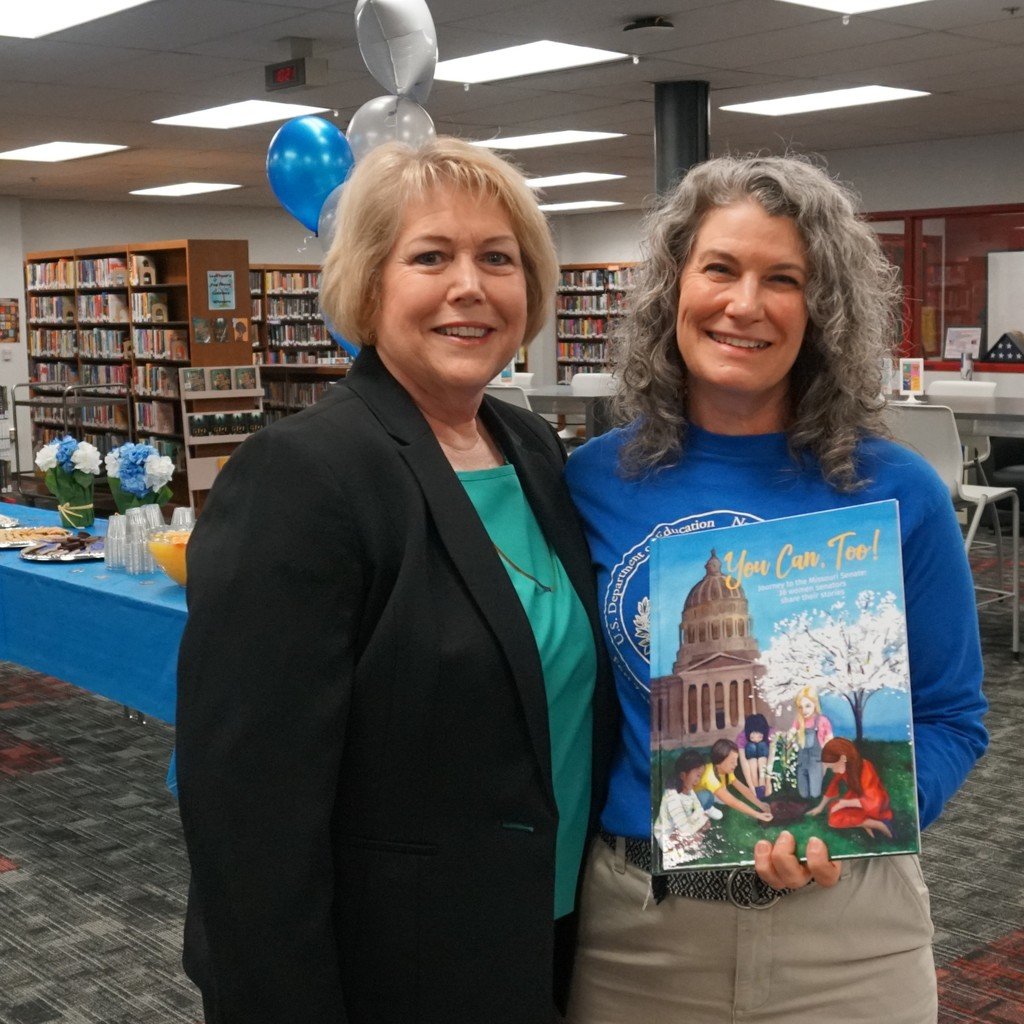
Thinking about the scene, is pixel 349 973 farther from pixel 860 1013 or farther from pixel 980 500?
pixel 980 500

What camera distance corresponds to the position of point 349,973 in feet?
4.46

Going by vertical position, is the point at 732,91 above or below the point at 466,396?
above

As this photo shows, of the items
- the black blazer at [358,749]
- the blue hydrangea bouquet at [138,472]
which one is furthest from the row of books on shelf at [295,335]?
the black blazer at [358,749]

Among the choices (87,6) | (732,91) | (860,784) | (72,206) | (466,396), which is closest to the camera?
(860,784)

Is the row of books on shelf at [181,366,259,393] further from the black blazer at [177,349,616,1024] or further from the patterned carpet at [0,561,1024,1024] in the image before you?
the black blazer at [177,349,616,1024]

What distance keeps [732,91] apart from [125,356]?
241 inches

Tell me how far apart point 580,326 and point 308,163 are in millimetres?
14431

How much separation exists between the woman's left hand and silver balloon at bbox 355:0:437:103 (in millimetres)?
2667

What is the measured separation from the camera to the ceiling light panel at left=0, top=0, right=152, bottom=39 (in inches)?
235

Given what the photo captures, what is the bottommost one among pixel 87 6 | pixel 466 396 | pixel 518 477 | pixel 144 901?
pixel 144 901

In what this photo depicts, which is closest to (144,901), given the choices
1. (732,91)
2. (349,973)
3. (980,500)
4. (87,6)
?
(349,973)

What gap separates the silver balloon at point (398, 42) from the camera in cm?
330

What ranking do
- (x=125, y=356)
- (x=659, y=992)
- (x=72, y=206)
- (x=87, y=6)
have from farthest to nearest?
(x=72, y=206) → (x=125, y=356) → (x=87, y=6) → (x=659, y=992)

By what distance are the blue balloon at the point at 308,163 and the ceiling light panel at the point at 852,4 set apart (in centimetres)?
332
